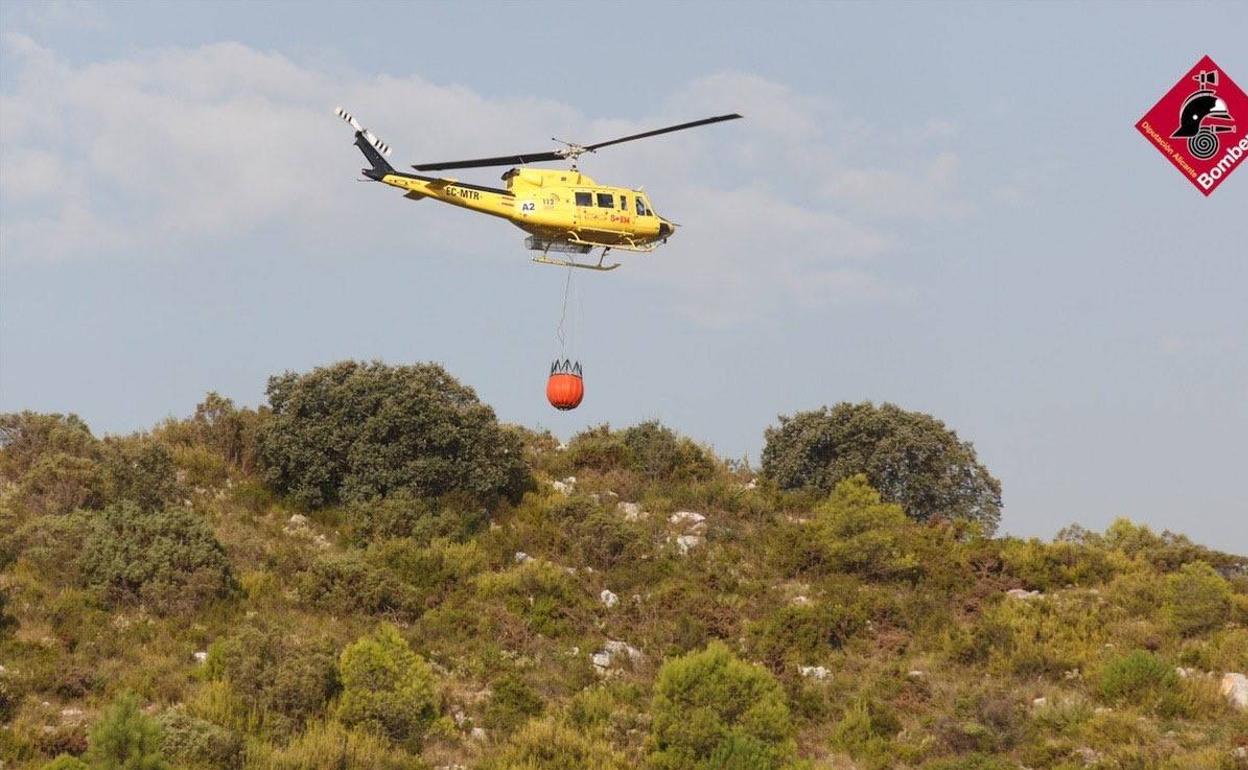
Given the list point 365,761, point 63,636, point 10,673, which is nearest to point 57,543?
point 63,636

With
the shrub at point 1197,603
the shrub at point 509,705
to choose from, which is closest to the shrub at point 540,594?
the shrub at point 509,705

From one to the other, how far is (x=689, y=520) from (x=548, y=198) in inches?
381

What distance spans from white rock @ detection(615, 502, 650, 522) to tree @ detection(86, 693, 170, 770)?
1729 centimetres

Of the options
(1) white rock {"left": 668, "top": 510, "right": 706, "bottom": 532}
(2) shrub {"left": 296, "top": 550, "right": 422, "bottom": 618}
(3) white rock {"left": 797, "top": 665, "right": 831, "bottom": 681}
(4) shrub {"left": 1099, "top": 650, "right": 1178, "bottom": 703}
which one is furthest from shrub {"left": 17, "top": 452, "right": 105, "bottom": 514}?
(4) shrub {"left": 1099, "top": 650, "right": 1178, "bottom": 703}

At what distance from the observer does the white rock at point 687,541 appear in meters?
36.5

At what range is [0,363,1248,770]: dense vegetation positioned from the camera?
84.1ft

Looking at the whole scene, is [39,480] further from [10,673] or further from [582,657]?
[582,657]

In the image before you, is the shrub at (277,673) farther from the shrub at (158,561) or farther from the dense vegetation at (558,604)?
the shrub at (158,561)

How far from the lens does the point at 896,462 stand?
41281 millimetres

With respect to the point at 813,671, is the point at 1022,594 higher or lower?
higher

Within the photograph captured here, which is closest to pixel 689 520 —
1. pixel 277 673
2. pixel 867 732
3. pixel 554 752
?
pixel 867 732

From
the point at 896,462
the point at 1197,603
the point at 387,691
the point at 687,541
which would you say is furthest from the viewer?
the point at 896,462

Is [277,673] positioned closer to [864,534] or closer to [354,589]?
[354,589]

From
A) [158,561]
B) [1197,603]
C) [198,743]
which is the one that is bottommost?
[198,743]
